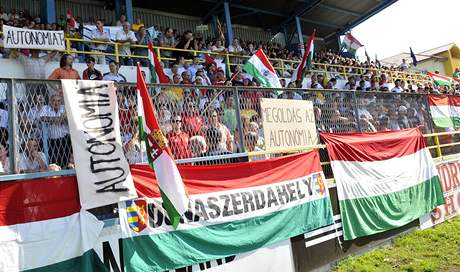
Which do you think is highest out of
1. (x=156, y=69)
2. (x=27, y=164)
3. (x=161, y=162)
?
(x=156, y=69)

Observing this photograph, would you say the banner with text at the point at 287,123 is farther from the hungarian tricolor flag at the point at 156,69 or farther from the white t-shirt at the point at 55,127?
the hungarian tricolor flag at the point at 156,69

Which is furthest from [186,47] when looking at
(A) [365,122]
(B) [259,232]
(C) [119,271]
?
(C) [119,271]

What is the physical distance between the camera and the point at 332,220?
638 cm

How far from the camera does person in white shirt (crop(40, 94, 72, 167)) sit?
398 cm

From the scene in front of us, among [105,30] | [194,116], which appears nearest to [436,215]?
[194,116]

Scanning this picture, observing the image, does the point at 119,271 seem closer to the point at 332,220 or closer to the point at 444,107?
the point at 332,220

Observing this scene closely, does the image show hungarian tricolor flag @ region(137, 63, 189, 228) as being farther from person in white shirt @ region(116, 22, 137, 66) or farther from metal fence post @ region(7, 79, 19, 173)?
person in white shirt @ region(116, 22, 137, 66)

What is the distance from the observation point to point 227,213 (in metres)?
5.05

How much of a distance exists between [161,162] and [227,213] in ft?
4.44

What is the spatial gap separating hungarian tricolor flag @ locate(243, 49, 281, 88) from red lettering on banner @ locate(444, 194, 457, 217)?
457 cm

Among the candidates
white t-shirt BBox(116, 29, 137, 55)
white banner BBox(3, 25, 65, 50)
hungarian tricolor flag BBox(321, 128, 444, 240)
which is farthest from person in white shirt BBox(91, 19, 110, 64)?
hungarian tricolor flag BBox(321, 128, 444, 240)

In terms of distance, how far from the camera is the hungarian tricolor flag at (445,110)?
957 cm

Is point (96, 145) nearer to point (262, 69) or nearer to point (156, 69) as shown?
point (156, 69)

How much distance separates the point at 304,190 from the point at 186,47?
8806 mm
